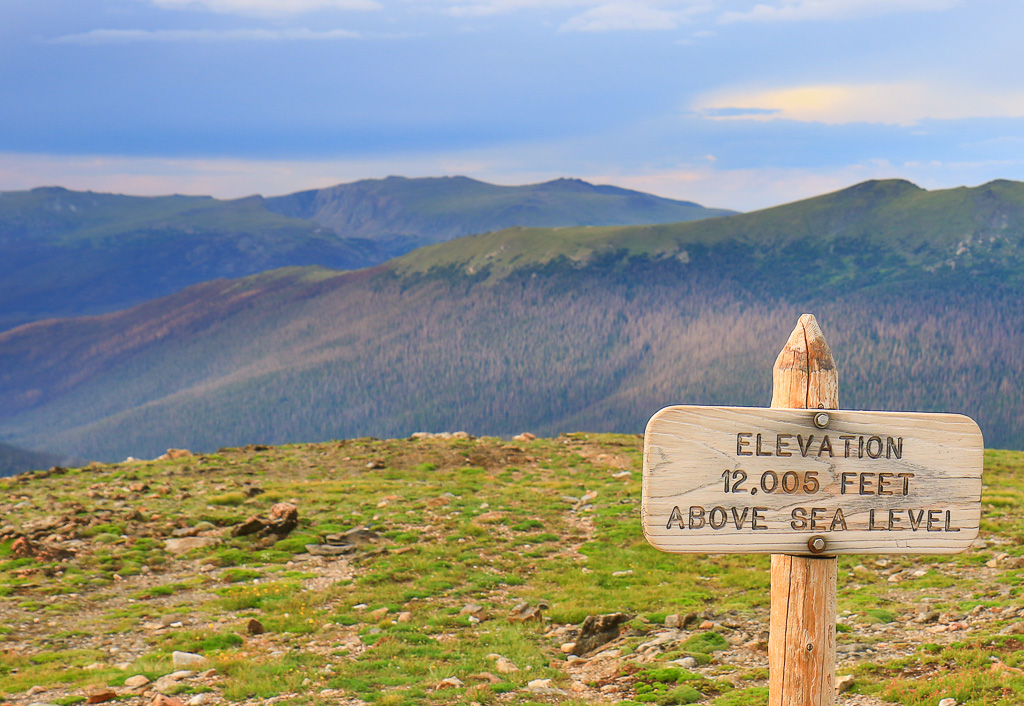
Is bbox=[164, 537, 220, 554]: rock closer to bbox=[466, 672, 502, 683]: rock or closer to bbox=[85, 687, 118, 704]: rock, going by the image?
bbox=[85, 687, 118, 704]: rock

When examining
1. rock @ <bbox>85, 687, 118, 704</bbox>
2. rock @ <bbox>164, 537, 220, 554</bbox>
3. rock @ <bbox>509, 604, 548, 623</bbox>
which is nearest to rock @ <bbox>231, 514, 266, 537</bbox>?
rock @ <bbox>164, 537, 220, 554</bbox>

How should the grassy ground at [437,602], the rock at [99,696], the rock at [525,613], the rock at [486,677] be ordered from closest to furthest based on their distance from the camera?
1. the rock at [99,696]
2. the grassy ground at [437,602]
3. the rock at [486,677]
4. the rock at [525,613]

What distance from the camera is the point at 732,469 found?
537 cm

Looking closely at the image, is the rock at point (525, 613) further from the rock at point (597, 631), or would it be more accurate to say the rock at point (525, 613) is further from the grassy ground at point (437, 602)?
the rock at point (597, 631)

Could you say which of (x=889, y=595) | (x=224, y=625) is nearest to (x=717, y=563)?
(x=889, y=595)

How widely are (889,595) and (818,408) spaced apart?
12250 millimetres

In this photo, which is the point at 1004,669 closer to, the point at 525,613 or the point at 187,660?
the point at 525,613

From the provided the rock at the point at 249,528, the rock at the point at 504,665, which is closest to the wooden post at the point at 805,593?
the rock at the point at 504,665

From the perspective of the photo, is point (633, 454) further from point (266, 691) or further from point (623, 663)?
point (266, 691)

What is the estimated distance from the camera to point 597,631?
13.9 metres

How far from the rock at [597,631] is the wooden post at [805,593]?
816 cm

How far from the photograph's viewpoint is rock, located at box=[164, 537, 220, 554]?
2080cm

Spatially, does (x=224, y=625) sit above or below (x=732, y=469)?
below

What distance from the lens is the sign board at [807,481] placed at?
17.5ft
